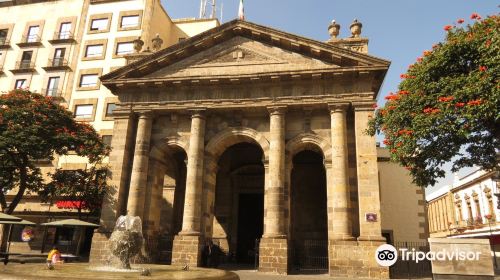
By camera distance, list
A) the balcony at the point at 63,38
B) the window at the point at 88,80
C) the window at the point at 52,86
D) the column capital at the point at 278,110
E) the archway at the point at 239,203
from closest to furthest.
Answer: the column capital at the point at 278,110, the archway at the point at 239,203, the window at the point at 88,80, the window at the point at 52,86, the balcony at the point at 63,38

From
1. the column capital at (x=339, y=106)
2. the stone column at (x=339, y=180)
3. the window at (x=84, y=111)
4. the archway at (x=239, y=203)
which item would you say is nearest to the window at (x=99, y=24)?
the window at (x=84, y=111)

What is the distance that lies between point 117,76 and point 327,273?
16058 millimetres

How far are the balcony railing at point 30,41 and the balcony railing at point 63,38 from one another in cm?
146

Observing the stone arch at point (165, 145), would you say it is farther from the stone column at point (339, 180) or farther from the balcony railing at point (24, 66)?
the balcony railing at point (24, 66)

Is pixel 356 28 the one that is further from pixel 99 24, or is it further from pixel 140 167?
pixel 99 24

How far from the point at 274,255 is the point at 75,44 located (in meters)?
29.8

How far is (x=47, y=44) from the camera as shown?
3709 cm

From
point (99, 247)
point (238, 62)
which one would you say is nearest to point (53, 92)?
point (99, 247)

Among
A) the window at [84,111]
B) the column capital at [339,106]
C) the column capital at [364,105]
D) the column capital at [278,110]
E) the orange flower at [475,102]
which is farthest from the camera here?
the window at [84,111]

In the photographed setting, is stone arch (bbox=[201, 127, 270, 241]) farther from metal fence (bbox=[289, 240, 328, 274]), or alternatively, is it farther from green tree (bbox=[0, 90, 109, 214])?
green tree (bbox=[0, 90, 109, 214])

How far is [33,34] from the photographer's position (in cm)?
3788

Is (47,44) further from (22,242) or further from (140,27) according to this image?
(22,242)

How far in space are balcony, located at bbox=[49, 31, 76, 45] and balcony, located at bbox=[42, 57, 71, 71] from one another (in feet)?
6.01

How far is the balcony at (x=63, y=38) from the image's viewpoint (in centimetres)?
3625
